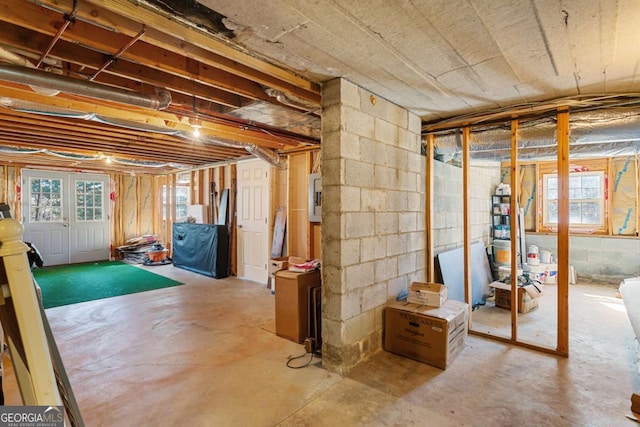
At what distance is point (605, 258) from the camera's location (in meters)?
5.19

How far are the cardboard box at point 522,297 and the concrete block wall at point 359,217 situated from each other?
70.2 inches

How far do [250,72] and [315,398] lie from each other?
2347mm

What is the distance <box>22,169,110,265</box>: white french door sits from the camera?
6.87 m

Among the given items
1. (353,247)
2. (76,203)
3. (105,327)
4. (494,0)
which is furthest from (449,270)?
(76,203)

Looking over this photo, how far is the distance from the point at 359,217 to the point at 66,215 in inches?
309

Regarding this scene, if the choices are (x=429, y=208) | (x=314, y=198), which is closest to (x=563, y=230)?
(x=429, y=208)

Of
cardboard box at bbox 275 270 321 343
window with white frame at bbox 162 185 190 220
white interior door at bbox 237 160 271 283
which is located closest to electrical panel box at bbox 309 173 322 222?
white interior door at bbox 237 160 271 283

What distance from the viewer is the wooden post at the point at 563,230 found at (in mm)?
2729

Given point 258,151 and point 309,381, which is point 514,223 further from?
point 258,151

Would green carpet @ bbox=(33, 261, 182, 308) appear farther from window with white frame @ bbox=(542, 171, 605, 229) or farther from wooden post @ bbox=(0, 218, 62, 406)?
window with white frame @ bbox=(542, 171, 605, 229)

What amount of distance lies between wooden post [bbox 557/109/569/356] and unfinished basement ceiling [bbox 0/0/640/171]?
0.32 meters

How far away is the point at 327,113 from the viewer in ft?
8.14

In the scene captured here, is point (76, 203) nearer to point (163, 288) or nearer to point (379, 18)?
point (163, 288)

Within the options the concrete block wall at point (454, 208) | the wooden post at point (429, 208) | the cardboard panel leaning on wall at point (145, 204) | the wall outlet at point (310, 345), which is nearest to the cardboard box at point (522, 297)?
the concrete block wall at point (454, 208)
